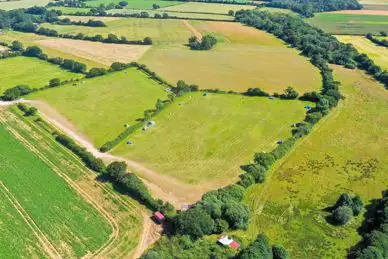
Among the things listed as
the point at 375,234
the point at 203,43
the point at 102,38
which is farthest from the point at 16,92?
the point at 375,234

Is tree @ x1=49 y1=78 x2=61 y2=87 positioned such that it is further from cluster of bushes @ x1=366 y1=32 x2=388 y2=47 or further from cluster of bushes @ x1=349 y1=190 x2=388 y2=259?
cluster of bushes @ x1=366 y1=32 x2=388 y2=47

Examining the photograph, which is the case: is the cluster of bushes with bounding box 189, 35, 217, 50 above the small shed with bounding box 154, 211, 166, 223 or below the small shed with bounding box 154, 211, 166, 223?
below

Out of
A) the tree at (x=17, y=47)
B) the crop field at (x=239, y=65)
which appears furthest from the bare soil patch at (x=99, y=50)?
the tree at (x=17, y=47)

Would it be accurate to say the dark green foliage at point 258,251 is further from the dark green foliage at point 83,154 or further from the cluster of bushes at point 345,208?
the dark green foliage at point 83,154

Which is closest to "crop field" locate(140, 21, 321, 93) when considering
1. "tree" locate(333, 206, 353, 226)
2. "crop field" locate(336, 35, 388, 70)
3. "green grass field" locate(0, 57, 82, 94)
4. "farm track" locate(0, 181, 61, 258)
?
"crop field" locate(336, 35, 388, 70)

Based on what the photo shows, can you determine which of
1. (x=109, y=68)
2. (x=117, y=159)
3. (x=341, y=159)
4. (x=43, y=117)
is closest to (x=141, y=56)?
(x=109, y=68)

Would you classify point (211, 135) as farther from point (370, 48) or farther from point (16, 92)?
point (370, 48)

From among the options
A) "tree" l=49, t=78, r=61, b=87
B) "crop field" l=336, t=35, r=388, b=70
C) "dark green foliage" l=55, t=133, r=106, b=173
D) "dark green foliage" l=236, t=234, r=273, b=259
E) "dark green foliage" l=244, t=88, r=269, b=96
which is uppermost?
"dark green foliage" l=236, t=234, r=273, b=259

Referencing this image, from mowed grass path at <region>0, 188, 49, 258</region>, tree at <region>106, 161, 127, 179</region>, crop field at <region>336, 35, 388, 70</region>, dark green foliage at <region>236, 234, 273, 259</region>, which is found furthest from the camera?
crop field at <region>336, 35, 388, 70</region>
